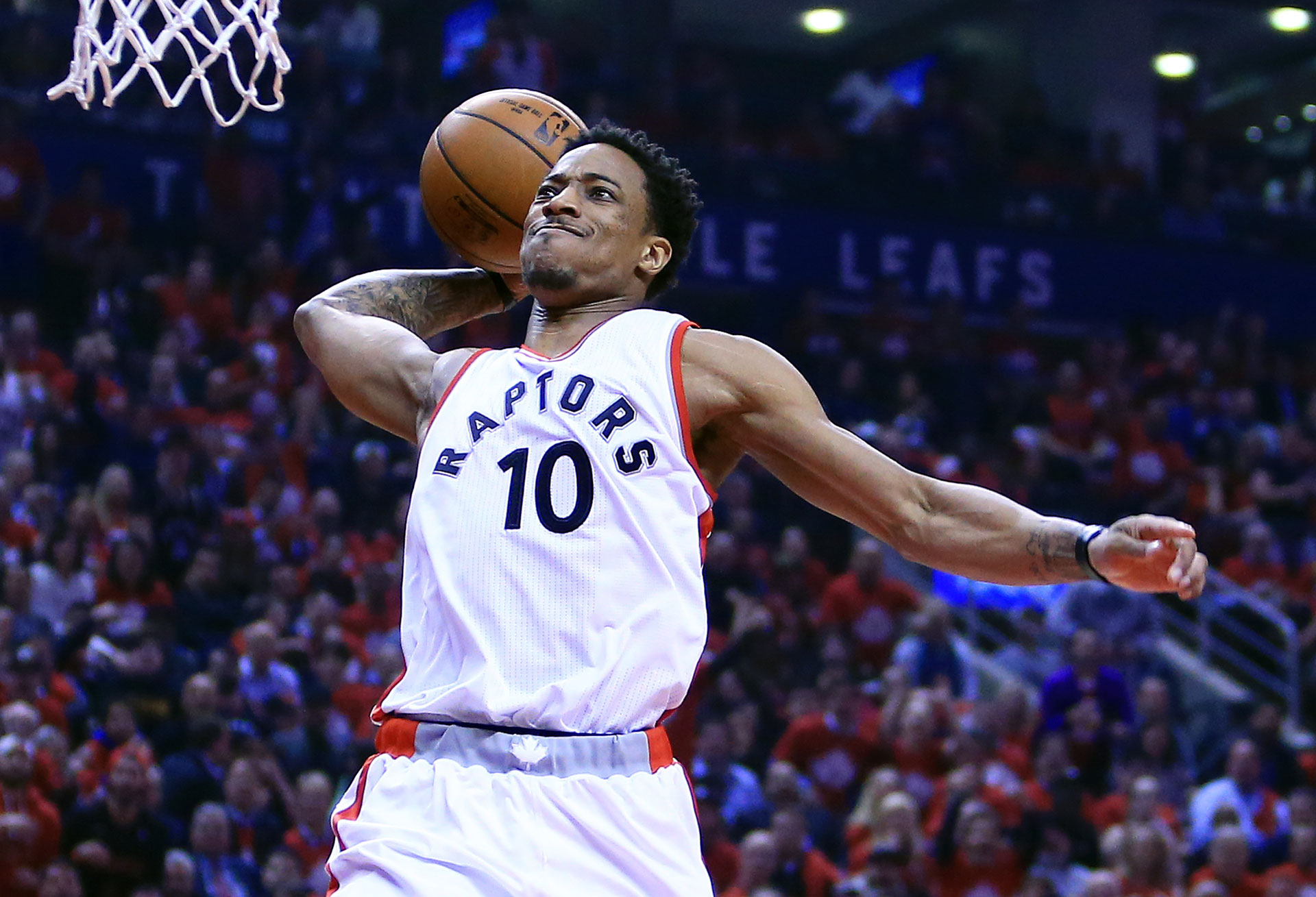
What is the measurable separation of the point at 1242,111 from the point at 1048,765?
44.1ft

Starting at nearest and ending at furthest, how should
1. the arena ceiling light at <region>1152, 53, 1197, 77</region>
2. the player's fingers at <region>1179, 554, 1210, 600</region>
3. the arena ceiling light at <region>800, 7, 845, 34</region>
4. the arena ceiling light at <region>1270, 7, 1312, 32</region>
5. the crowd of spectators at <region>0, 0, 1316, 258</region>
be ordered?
the player's fingers at <region>1179, 554, 1210, 600</region>
the crowd of spectators at <region>0, 0, 1316, 258</region>
the arena ceiling light at <region>1270, 7, 1312, 32</region>
the arena ceiling light at <region>800, 7, 845, 34</region>
the arena ceiling light at <region>1152, 53, 1197, 77</region>

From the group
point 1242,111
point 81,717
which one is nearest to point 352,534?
point 81,717

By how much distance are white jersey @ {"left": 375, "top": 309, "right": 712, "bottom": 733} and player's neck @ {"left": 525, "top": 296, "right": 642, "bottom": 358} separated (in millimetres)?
113

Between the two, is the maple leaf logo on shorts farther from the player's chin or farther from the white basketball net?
the white basketball net

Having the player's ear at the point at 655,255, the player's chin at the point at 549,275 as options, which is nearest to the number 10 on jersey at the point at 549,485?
the player's chin at the point at 549,275

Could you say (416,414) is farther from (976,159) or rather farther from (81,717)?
(976,159)

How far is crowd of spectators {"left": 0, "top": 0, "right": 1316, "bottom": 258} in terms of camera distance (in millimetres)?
12133

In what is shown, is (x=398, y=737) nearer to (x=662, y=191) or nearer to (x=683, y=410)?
(x=683, y=410)

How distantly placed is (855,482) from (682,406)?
0.32 metres

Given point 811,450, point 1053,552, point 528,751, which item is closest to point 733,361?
point 811,450

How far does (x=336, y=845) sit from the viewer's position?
273 cm

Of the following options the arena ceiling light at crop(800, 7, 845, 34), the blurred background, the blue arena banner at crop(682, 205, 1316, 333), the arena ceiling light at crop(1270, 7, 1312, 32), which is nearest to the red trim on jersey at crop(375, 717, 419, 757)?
the blurred background

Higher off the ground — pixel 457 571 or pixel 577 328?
pixel 577 328

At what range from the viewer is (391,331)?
3279 mm
